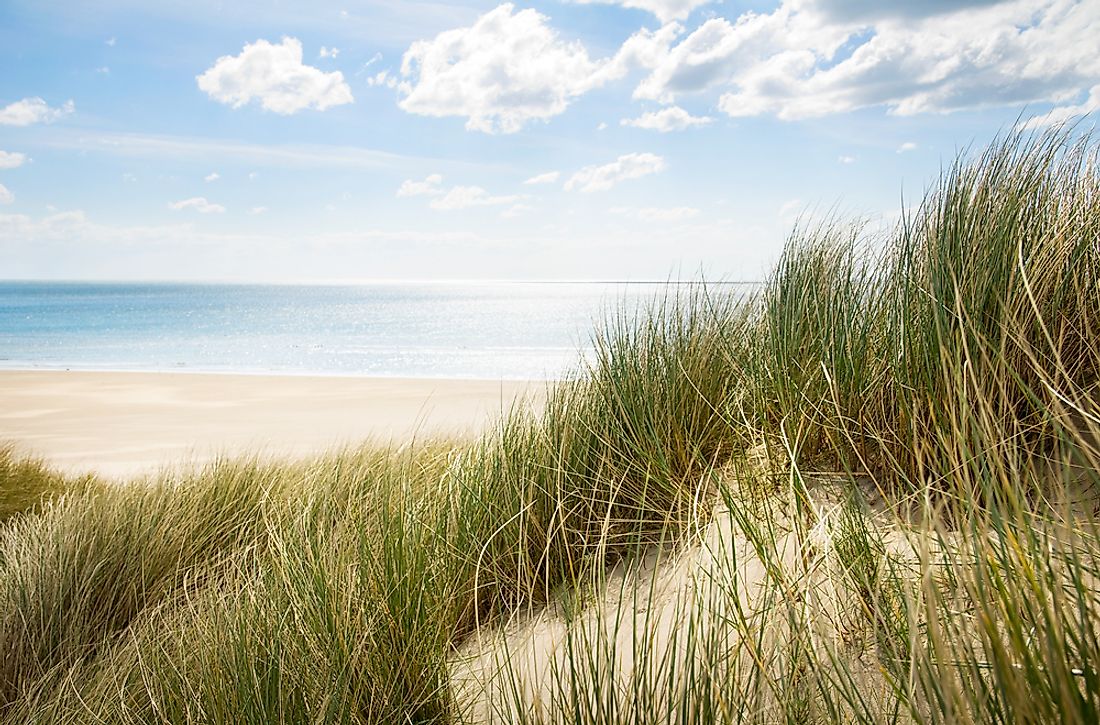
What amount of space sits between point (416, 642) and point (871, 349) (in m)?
1.61

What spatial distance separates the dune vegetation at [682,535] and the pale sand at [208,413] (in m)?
2.86

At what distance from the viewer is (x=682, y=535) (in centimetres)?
188

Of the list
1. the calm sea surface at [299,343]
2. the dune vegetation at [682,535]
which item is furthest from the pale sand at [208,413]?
the dune vegetation at [682,535]

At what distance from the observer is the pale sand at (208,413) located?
6990 mm

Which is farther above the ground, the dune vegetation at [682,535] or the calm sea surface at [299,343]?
the dune vegetation at [682,535]

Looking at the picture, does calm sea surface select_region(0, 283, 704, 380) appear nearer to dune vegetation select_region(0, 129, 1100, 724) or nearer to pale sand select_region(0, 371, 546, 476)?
dune vegetation select_region(0, 129, 1100, 724)

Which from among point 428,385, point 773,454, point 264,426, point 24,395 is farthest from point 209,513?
point 24,395

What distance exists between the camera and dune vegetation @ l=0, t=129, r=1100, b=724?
4.73 feet

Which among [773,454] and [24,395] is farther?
[24,395]

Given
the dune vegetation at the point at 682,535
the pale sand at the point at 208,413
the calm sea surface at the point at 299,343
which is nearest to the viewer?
the dune vegetation at the point at 682,535

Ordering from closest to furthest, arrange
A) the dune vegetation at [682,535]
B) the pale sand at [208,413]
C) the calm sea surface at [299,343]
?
the dune vegetation at [682,535], the pale sand at [208,413], the calm sea surface at [299,343]

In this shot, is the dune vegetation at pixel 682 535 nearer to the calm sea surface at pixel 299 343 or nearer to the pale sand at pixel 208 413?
the calm sea surface at pixel 299 343

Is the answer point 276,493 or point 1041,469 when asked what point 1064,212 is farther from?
point 276,493

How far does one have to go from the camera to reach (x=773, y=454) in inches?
85.1
